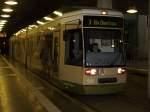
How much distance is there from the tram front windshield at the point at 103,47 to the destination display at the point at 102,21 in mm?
162

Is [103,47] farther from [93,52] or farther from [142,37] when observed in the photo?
[142,37]

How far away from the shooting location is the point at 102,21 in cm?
1369

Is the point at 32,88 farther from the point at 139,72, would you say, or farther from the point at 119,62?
the point at 139,72

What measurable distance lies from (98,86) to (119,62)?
113 cm

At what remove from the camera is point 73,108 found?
11766 mm

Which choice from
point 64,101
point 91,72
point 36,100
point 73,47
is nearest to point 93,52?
point 91,72

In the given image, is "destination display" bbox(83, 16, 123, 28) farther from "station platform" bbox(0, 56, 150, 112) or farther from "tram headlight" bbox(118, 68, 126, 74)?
"station platform" bbox(0, 56, 150, 112)

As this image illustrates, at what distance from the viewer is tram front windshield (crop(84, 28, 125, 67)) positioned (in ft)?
43.7

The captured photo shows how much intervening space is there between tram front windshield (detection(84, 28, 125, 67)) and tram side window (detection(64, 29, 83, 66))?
0.27 meters

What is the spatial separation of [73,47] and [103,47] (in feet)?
3.29

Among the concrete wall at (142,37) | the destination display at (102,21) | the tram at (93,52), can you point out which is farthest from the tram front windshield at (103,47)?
the concrete wall at (142,37)

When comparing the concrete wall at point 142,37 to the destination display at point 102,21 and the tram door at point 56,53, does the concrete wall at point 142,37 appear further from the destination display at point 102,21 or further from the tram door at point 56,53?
the destination display at point 102,21

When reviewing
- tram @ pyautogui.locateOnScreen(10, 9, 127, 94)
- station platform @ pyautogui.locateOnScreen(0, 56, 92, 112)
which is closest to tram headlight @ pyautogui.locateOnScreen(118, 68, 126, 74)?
tram @ pyautogui.locateOnScreen(10, 9, 127, 94)

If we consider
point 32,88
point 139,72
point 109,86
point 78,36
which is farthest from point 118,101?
point 139,72
